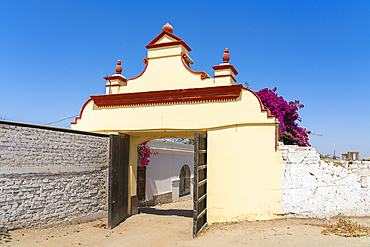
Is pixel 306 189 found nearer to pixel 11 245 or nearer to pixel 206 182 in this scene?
pixel 206 182

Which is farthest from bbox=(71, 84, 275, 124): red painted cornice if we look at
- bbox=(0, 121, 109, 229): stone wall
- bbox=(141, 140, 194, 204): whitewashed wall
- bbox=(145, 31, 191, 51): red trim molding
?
bbox=(141, 140, 194, 204): whitewashed wall

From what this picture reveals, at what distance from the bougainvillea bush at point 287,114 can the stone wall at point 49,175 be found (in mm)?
6188

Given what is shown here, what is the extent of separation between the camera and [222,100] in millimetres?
7699

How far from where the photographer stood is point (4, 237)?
5297 mm

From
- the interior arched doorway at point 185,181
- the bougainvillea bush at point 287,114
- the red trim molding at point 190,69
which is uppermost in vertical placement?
the red trim molding at point 190,69

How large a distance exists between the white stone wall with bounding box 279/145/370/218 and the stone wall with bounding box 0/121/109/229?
17.1 feet

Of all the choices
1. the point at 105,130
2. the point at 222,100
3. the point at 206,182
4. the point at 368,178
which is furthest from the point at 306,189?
the point at 105,130

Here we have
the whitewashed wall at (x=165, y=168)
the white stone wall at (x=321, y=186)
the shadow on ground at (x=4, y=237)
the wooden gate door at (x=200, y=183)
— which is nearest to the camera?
the shadow on ground at (x=4, y=237)

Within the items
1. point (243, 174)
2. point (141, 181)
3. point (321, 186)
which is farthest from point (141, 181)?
point (321, 186)

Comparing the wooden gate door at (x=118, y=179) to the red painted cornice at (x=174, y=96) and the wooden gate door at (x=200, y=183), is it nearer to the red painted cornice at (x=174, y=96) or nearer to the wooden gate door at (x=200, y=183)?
the red painted cornice at (x=174, y=96)

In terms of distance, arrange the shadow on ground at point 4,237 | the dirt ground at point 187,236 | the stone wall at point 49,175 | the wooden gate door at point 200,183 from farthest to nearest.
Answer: the wooden gate door at point 200,183 → the stone wall at point 49,175 → the dirt ground at point 187,236 → the shadow on ground at point 4,237

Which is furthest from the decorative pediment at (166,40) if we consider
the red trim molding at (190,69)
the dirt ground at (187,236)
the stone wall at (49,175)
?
the dirt ground at (187,236)

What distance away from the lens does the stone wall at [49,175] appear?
566 centimetres

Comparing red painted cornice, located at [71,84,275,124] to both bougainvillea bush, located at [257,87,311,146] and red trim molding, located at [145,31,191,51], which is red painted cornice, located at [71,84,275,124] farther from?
bougainvillea bush, located at [257,87,311,146]
